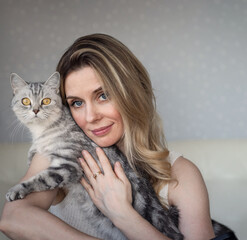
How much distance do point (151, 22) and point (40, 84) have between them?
102 cm

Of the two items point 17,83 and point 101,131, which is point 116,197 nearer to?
point 101,131

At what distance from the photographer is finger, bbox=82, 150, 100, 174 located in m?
1.08

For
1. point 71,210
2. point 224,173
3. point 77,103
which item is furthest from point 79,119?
point 224,173

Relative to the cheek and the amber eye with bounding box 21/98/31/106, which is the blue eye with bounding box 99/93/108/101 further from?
the amber eye with bounding box 21/98/31/106

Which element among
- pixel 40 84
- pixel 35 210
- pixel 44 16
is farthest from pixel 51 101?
pixel 44 16

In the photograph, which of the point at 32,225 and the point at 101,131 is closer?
the point at 32,225

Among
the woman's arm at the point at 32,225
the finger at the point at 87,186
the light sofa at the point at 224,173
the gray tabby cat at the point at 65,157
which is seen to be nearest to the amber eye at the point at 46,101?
the gray tabby cat at the point at 65,157

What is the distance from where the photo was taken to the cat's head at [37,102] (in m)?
1.17

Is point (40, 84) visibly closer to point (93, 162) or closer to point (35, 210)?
point (93, 162)

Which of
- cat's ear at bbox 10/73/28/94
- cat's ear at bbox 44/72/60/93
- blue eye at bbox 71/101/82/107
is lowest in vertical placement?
blue eye at bbox 71/101/82/107

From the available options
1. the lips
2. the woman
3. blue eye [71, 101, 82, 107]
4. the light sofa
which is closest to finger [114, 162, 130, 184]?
the woman

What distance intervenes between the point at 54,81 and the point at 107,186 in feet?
1.22

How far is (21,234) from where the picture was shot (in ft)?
2.77

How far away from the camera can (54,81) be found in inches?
44.7
